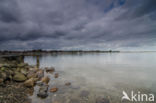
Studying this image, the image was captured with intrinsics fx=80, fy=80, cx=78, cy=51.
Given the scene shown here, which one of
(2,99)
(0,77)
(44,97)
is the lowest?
(44,97)

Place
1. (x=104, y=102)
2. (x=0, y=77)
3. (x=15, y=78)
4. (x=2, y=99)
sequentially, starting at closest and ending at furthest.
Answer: (x=2, y=99), (x=104, y=102), (x=0, y=77), (x=15, y=78)

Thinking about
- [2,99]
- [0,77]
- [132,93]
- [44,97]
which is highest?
[0,77]

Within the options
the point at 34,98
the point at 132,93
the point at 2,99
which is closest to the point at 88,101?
the point at 34,98

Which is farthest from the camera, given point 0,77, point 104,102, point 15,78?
point 15,78

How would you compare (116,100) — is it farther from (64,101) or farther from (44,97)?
(44,97)

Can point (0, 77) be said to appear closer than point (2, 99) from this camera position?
No

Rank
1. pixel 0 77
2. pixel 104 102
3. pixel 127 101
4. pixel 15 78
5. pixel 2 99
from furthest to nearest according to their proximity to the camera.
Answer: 1. pixel 15 78
2. pixel 0 77
3. pixel 127 101
4. pixel 104 102
5. pixel 2 99

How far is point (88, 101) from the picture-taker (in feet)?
19.0

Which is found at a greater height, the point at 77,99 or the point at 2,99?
the point at 2,99

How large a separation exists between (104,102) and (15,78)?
8758 mm

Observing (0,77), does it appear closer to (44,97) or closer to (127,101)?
(44,97)

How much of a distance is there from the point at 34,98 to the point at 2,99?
5.89 ft

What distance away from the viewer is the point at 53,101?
5.60 metres

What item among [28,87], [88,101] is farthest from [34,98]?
[88,101]
